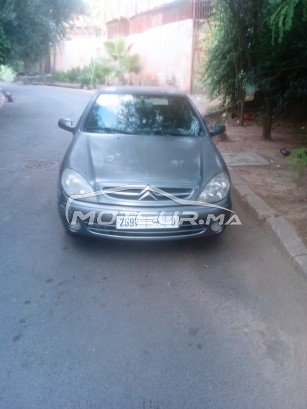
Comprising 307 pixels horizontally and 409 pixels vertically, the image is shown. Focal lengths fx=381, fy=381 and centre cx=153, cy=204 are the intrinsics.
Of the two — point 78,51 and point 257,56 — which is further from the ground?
point 78,51

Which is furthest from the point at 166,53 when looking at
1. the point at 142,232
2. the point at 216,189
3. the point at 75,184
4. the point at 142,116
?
the point at 142,232

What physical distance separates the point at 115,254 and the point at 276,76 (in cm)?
639

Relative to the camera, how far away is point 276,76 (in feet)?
27.2

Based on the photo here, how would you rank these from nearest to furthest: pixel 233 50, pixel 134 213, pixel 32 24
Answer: pixel 134 213 → pixel 233 50 → pixel 32 24

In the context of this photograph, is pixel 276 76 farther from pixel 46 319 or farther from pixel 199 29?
pixel 199 29

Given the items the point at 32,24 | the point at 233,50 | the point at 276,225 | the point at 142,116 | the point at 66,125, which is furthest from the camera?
the point at 32,24

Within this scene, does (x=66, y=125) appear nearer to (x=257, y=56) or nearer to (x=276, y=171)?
(x=276, y=171)

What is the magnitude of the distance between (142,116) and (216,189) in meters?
1.67

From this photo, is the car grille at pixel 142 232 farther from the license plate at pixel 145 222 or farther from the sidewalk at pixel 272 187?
the sidewalk at pixel 272 187

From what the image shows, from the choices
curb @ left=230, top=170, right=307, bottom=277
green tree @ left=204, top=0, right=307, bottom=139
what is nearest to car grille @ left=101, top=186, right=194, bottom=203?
curb @ left=230, top=170, right=307, bottom=277

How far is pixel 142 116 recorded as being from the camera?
4793 millimetres

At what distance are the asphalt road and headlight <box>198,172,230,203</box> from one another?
0.60 m

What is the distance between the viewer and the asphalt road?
2262mm

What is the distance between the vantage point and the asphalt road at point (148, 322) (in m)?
2.26
